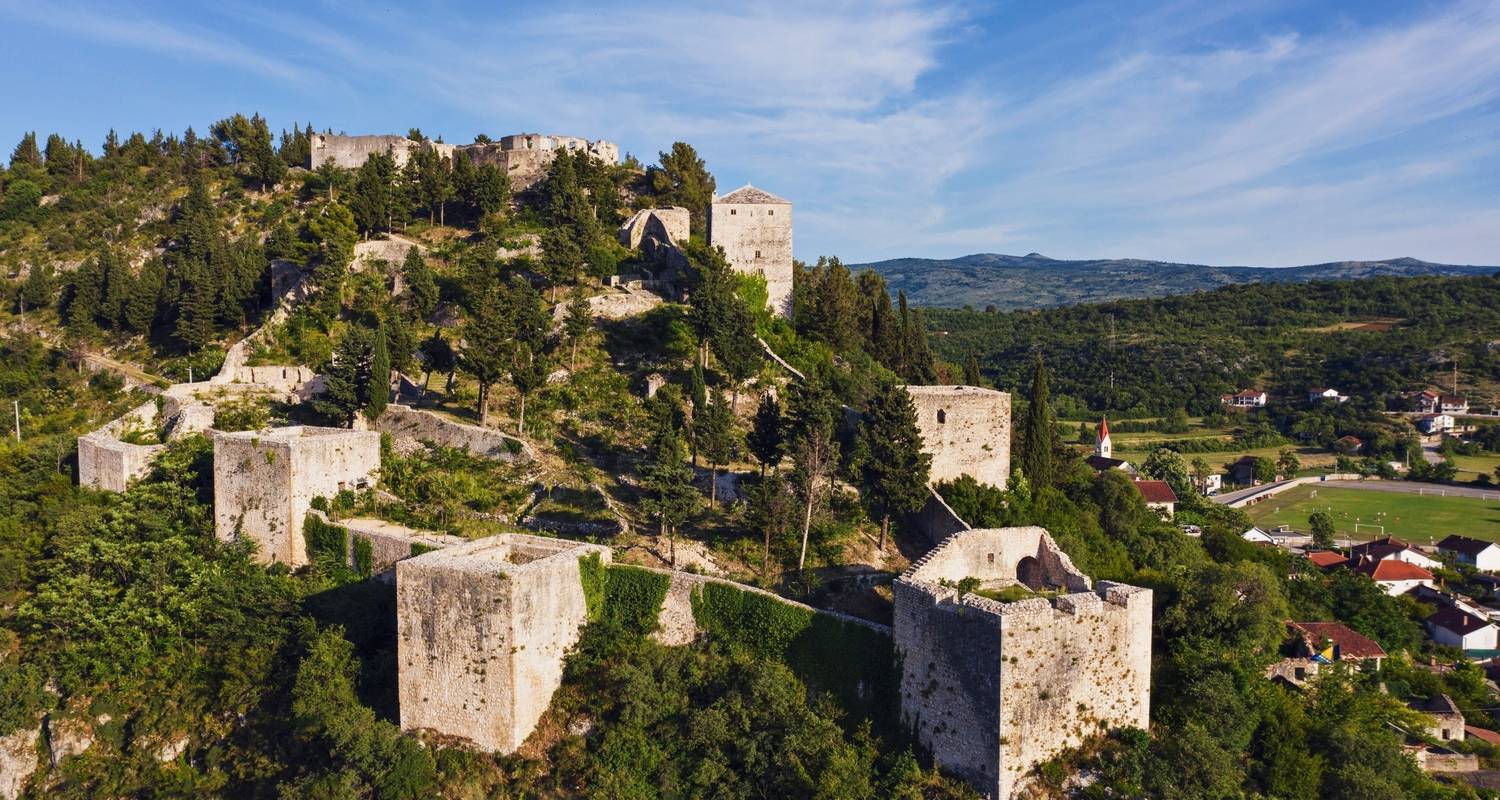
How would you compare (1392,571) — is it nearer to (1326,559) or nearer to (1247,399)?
(1326,559)

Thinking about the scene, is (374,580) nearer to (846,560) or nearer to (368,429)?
(368,429)

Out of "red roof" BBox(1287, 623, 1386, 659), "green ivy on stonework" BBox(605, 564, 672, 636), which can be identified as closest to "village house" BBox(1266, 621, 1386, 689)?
"red roof" BBox(1287, 623, 1386, 659)

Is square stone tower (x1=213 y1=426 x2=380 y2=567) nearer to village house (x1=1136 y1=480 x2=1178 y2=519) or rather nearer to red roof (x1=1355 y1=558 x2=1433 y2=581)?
village house (x1=1136 y1=480 x2=1178 y2=519)

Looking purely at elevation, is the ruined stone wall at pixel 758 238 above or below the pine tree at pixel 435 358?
above

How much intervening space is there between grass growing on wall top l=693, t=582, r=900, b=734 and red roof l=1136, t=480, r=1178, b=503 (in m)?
31.0

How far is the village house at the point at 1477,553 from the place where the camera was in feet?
169

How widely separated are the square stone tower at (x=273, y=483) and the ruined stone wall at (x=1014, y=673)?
14815 mm

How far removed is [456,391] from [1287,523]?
5270 cm

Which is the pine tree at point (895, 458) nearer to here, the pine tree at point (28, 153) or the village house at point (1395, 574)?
the village house at point (1395, 574)

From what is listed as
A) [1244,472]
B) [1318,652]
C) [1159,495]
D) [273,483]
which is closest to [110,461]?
[273,483]

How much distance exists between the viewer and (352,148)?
5475cm

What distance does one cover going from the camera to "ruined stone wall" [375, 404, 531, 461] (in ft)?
90.3

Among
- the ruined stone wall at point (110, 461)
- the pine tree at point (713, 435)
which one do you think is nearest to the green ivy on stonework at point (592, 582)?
the pine tree at point (713, 435)

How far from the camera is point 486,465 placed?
89.0 feet
